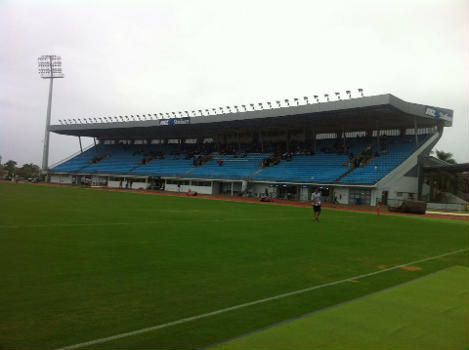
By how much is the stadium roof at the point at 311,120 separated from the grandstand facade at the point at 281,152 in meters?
0.12

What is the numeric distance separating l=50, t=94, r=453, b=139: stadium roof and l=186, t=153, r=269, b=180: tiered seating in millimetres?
5175

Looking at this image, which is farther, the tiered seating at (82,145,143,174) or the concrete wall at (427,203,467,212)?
the tiered seating at (82,145,143,174)

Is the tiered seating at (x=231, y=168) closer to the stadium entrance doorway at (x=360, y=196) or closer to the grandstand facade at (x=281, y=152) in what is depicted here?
the grandstand facade at (x=281, y=152)

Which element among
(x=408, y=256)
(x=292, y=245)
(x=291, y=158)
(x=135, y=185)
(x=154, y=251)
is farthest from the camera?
(x=135, y=185)

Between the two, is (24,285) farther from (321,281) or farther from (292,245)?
(292,245)

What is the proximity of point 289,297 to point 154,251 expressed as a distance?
424 centimetres

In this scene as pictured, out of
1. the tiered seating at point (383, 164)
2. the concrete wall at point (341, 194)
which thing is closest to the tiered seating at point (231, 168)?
the concrete wall at point (341, 194)

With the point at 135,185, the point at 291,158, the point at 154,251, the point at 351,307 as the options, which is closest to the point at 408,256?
the point at 351,307

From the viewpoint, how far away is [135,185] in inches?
2530

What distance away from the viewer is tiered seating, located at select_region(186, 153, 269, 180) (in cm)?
5381

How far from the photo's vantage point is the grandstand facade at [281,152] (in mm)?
41938

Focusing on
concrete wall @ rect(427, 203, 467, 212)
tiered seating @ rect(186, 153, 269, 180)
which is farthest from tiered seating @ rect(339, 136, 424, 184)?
tiered seating @ rect(186, 153, 269, 180)

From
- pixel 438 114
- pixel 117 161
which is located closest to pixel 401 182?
pixel 438 114

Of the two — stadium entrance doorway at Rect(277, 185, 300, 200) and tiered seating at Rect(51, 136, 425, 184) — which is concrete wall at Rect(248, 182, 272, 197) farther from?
stadium entrance doorway at Rect(277, 185, 300, 200)
